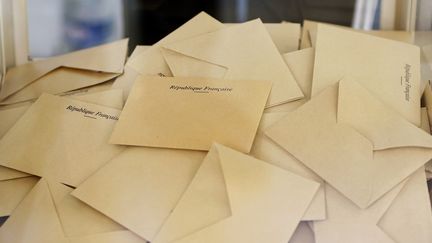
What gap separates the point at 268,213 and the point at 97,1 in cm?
113

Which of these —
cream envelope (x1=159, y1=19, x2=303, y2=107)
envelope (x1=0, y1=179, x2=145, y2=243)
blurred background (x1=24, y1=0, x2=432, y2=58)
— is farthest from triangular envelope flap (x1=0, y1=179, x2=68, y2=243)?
blurred background (x1=24, y1=0, x2=432, y2=58)

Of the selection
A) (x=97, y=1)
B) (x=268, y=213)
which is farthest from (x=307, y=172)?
(x=97, y=1)

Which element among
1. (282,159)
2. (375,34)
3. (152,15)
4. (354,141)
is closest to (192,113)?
(282,159)

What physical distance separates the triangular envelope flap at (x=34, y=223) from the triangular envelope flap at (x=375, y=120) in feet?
1.93

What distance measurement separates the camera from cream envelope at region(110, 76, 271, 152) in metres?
0.87

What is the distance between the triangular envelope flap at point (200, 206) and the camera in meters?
A: 0.76

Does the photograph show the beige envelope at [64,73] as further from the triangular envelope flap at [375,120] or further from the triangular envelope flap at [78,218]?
the triangular envelope flap at [375,120]

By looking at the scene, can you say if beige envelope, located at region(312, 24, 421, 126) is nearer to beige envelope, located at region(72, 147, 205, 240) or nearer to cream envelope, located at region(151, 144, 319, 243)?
cream envelope, located at region(151, 144, 319, 243)

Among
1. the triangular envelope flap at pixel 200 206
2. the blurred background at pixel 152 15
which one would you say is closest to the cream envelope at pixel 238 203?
the triangular envelope flap at pixel 200 206

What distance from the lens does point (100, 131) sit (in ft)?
3.06

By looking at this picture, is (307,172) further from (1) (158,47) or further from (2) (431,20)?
(2) (431,20)

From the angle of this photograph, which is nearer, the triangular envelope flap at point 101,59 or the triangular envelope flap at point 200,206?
the triangular envelope flap at point 200,206

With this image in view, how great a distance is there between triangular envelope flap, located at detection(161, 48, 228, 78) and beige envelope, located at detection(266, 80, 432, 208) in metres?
0.22

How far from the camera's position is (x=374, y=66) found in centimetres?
96
